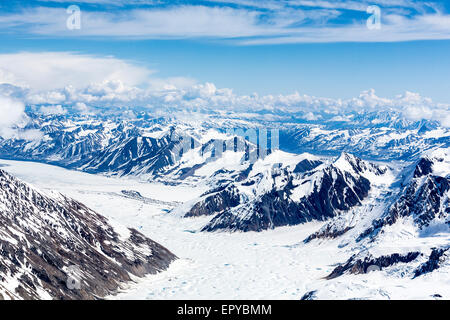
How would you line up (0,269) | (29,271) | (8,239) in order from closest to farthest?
(0,269) < (29,271) < (8,239)

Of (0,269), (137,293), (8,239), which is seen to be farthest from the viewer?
(137,293)
